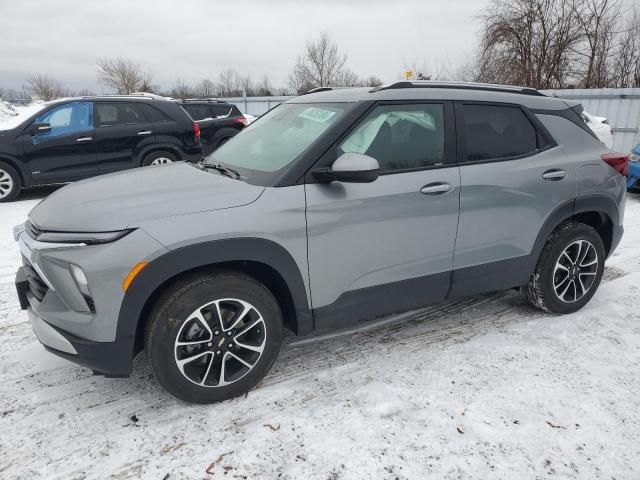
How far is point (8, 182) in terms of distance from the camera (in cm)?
747

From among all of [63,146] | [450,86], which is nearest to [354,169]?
[450,86]

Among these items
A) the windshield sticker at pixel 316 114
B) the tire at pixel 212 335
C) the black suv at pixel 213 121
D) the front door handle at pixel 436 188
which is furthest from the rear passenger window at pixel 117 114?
the front door handle at pixel 436 188

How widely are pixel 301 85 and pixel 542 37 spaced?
54.5 feet

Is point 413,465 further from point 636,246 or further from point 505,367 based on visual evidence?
point 636,246

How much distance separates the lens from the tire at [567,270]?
136 inches

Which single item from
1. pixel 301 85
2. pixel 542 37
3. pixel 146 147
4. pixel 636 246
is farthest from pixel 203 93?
pixel 636 246

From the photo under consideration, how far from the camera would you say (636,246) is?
5.41 m

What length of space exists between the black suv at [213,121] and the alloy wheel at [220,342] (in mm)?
9515

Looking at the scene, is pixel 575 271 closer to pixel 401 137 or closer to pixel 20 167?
pixel 401 137

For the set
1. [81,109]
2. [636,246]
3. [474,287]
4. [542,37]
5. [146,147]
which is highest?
[542,37]

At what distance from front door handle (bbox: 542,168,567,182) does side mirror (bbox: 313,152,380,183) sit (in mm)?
1539

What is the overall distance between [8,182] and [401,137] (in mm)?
7354

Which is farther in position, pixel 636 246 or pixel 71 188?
pixel 636 246

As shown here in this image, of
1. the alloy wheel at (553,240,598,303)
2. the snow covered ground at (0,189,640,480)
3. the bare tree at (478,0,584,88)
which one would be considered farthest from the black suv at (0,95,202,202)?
the bare tree at (478,0,584,88)
